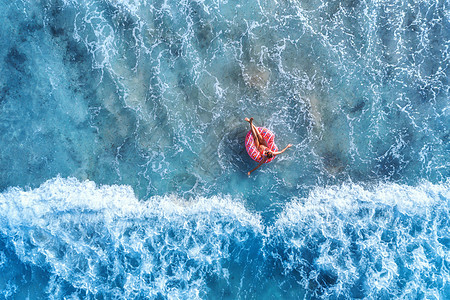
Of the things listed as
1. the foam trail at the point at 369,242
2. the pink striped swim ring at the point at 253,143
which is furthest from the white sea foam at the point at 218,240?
the pink striped swim ring at the point at 253,143

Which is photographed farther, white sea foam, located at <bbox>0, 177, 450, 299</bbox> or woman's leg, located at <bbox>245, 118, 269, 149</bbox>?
white sea foam, located at <bbox>0, 177, 450, 299</bbox>

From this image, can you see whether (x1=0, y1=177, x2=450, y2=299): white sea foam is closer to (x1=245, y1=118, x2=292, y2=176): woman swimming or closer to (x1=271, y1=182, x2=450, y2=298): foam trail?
(x1=271, y1=182, x2=450, y2=298): foam trail

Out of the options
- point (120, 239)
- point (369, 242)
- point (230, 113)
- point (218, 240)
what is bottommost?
point (120, 239)

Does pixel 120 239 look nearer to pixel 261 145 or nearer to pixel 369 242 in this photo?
pixel 261 145

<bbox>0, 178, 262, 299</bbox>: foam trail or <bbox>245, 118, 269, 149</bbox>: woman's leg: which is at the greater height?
<bbox>245, 118, 269, 149</bbox>: woman's leg

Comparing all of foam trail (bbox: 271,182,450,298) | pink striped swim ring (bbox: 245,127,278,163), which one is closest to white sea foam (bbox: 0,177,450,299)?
foam trail (bbox: 271,182,450,298)

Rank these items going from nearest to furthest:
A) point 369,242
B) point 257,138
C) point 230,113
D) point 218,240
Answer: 1. point 257,138
2. point 369,242
3. point 218,240
4. point 230,113

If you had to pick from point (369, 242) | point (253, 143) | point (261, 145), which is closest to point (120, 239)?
point (253, 143)
